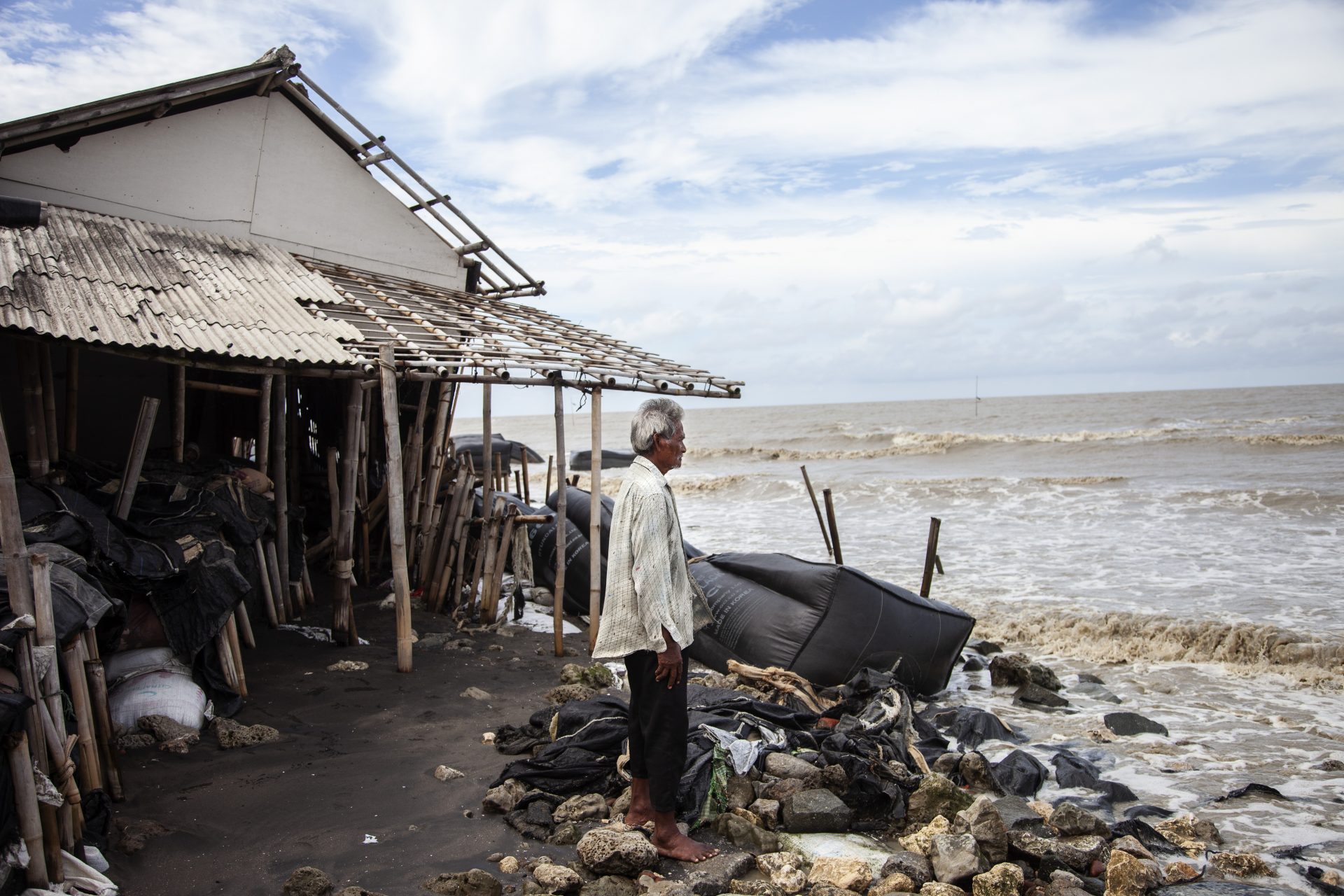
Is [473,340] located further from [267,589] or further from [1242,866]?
[1242,866]

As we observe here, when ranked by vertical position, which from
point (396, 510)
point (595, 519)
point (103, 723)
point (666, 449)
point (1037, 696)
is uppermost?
point (666, 449)

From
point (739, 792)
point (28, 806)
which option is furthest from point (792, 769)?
point (28, 806)

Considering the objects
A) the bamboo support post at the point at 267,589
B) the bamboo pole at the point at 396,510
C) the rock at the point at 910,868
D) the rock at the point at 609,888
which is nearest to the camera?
the rock at the point at 609,888

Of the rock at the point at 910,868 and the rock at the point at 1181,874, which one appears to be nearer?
the rock at the point at 910,868

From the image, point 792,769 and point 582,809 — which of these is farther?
point 792,769

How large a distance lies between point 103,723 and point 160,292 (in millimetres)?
3061

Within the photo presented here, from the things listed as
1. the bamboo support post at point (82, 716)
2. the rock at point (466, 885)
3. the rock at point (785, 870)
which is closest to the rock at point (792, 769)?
the rock at point (785, 870)

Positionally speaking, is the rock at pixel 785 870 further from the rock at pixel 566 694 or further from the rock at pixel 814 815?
the rock at pixel 566 694

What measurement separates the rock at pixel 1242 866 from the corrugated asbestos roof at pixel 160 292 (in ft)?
18.0

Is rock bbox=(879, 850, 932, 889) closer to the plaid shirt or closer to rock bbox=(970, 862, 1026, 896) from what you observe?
rock bbox=(970, 862, 1026, 896)

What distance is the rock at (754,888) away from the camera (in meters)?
3.36

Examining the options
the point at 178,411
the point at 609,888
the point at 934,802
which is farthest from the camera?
the point at 178,411

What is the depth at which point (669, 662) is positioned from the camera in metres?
3.46

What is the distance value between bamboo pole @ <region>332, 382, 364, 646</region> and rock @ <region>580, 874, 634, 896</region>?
3596mm
